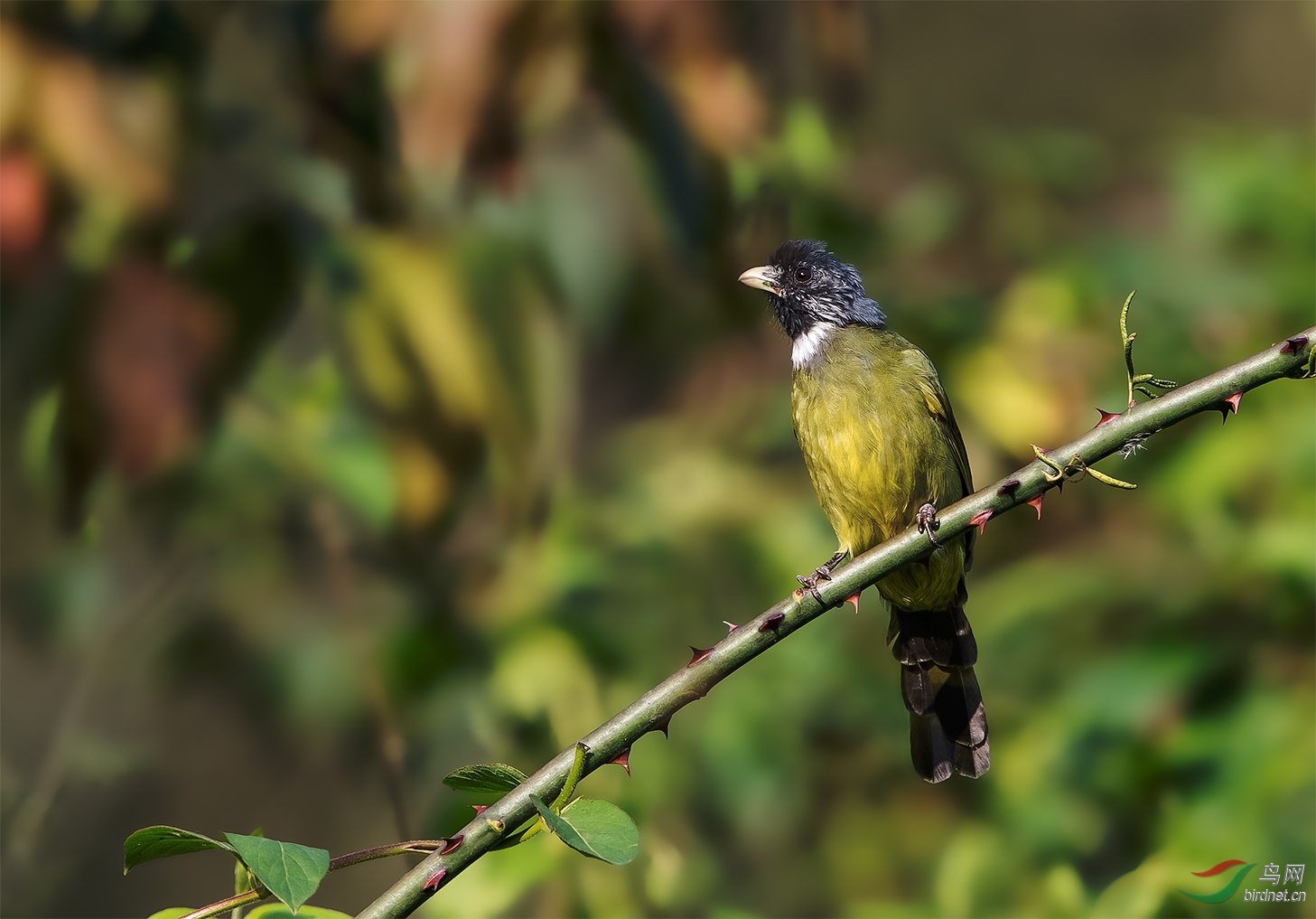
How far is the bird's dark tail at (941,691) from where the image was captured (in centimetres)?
252

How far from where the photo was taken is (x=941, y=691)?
8.87 ft

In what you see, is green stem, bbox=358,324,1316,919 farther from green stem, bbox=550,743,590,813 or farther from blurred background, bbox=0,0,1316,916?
blurred background, bbox=0,0,1316,916

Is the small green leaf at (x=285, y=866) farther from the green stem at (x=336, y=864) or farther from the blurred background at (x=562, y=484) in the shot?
the blurred background at (x=562, y=484)

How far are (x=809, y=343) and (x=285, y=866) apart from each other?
233cm

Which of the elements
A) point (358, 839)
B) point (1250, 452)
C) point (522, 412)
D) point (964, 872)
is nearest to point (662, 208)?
point (522, 412)

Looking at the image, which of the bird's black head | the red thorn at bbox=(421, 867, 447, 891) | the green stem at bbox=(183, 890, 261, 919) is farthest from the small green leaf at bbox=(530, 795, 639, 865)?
the bird's black head

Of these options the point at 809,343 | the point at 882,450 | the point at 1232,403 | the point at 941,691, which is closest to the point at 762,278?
the point at 809,343

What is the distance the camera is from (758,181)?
3.71 m

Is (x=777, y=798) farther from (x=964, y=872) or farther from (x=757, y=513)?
(x=757, y=513)

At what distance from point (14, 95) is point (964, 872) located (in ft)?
10.5

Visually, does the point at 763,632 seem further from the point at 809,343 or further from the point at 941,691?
the point at 809,343

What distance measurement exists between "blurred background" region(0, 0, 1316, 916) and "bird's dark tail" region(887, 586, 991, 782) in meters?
0.50

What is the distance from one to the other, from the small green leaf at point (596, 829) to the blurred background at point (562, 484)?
182 centimetres

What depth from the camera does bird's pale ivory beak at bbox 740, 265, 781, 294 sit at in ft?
10.7
